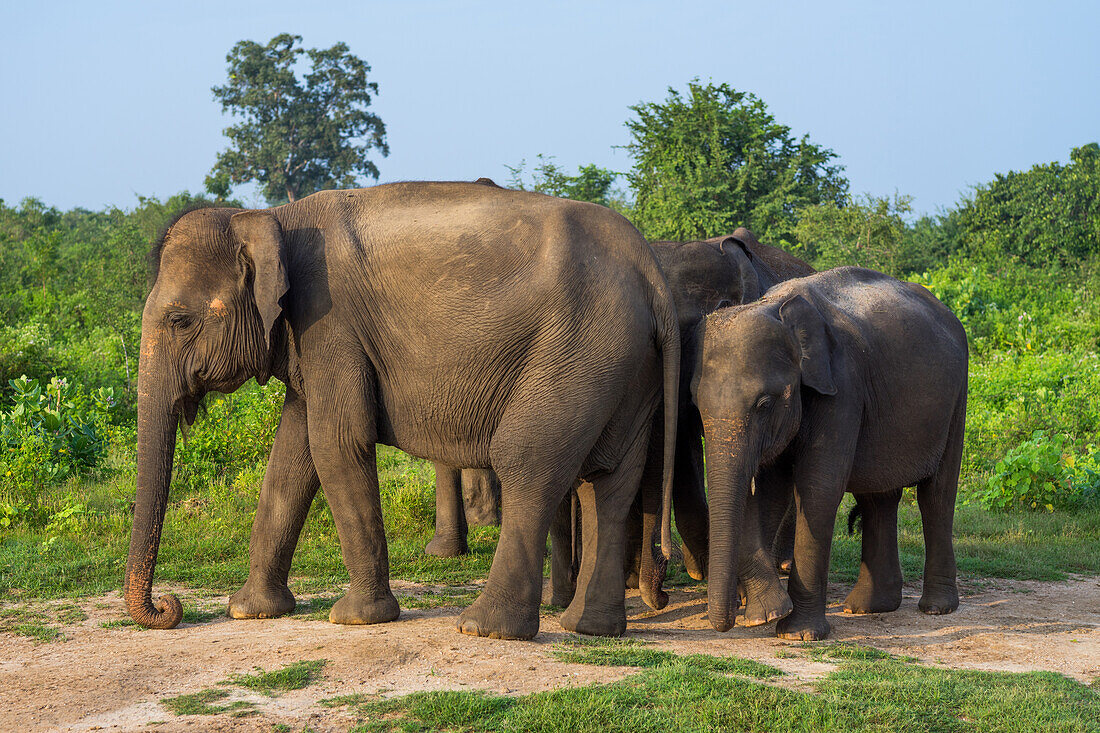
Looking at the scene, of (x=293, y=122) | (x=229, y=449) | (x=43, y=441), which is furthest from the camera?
(x=293, y=122)

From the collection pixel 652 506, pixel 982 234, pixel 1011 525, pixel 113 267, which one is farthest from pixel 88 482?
pixel 982 234

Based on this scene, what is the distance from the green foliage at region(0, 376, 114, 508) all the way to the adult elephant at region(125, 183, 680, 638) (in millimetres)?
3623

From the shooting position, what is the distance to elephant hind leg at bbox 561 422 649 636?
6250 mm

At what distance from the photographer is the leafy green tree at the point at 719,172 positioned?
86.1 feet

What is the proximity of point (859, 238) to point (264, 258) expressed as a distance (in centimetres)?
2024

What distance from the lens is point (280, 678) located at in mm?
5188

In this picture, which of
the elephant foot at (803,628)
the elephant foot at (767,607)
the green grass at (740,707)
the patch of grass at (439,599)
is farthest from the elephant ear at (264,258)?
the elephant foot at (803,628)

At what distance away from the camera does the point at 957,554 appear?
9.10 metres

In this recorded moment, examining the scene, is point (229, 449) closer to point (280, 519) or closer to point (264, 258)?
point (280, 519)

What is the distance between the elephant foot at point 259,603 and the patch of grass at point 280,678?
53.3 inches

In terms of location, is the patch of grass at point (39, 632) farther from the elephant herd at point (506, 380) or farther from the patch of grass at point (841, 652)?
the patch of grass at point (841, 652)

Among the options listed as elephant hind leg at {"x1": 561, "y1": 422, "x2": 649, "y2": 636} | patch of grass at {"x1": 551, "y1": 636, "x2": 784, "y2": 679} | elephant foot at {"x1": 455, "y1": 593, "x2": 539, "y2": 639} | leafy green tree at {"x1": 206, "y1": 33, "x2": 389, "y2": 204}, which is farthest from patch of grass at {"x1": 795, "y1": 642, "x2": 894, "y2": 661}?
leafy green tree at {"x1": 206, "y1": 33, "x2": 389, "y2": 204}

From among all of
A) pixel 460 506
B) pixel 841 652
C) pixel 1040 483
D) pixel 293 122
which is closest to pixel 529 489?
pixel 841 652

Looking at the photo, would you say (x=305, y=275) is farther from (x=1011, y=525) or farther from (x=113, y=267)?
(x=113, y=267)
